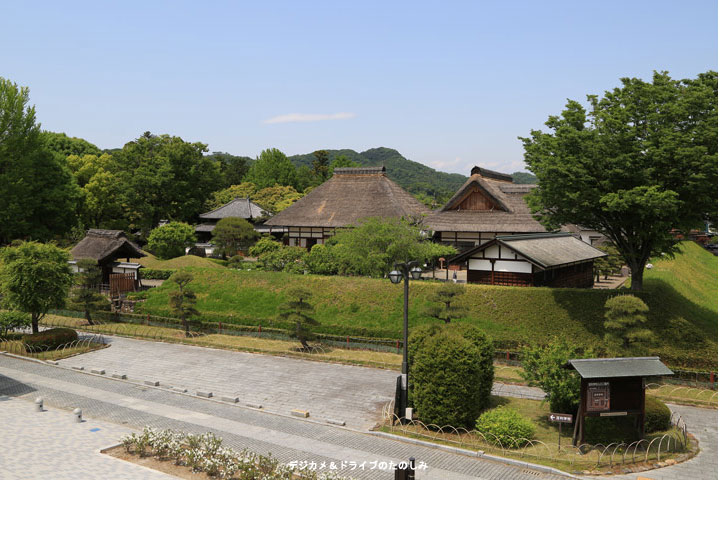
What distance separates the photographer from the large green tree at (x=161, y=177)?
5375 centimetres

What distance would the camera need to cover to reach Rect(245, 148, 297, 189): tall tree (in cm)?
8344

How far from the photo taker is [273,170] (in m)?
Answer: 83.9

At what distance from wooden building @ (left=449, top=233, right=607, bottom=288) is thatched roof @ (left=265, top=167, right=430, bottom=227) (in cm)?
1581

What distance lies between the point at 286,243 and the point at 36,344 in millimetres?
24866

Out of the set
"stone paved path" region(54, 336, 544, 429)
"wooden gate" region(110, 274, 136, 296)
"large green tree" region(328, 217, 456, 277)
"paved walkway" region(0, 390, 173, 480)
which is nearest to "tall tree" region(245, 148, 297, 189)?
"wooden gate" region(110, 274, 136, 296)

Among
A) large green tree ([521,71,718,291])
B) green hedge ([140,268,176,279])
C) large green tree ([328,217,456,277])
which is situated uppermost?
large green tree ([521,71,718,291])

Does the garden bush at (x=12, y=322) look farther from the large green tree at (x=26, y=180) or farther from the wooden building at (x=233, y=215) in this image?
the wooden building at (x=233, y=215)

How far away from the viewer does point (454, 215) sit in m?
41.6

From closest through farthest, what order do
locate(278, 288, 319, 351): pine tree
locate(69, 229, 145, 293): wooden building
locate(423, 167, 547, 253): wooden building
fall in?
locate(278, 288, 319, 351): pine tree → locate(69, 229, 145, 293): wooden building → locate(423, 167, 547, 253): wooden building

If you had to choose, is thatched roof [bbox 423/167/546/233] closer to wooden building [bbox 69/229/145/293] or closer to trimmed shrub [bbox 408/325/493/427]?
wooden building [bbox 69/229/145/293]

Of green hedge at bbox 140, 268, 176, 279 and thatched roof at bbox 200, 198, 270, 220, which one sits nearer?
green hedge at bbox 140, 268, 176, 279

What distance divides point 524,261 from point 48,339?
21806mm

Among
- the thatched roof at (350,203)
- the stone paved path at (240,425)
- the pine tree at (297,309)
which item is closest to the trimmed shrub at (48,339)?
the stone paved path at (240,425)

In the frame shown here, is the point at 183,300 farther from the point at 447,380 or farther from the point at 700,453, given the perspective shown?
the point at 700,453
